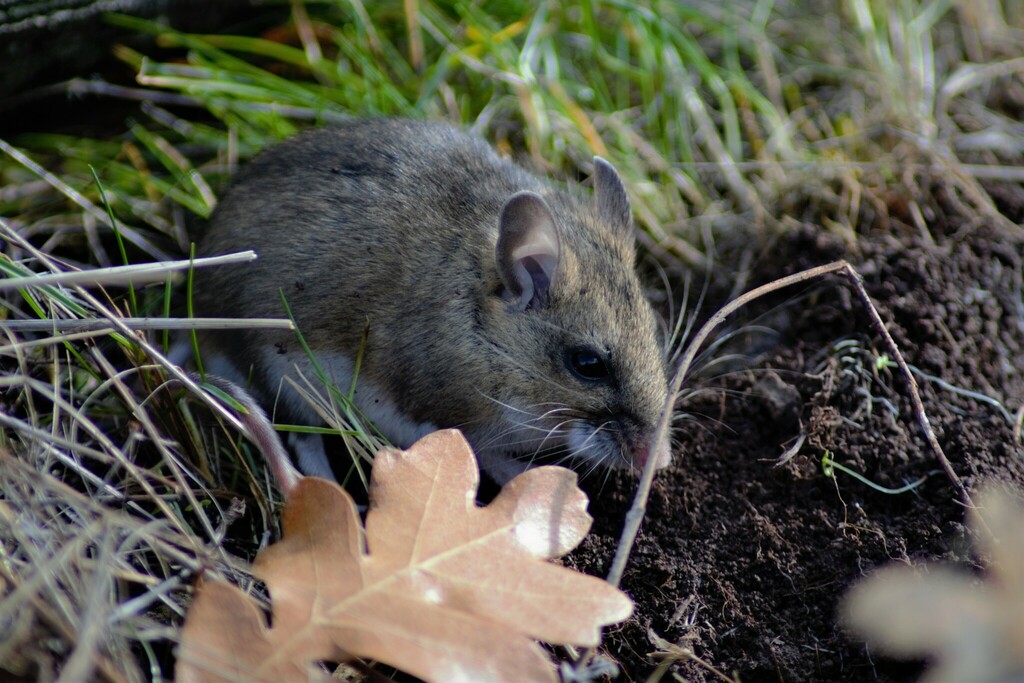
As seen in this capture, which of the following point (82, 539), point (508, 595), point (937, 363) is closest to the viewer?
point (82, 539)

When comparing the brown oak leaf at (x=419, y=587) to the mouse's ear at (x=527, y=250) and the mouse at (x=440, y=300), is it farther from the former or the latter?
the mouse's ear at (x=527, y=250)

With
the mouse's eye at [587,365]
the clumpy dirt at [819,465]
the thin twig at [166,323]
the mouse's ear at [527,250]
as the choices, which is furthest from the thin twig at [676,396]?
the thin twig at [166,323]

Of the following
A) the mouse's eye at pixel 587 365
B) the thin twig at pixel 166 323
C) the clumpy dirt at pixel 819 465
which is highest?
the thin twig at pixel 166 323

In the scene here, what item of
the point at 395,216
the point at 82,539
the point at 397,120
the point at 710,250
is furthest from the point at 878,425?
the point at 82,539

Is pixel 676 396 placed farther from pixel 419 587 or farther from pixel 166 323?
pixel 166 323

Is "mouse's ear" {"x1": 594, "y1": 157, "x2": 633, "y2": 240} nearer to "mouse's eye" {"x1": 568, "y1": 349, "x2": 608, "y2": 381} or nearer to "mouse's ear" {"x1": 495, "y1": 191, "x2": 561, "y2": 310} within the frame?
"mouse's ear" {"x1": 495, "y1": 191, "x2": 561, "y2": 310}

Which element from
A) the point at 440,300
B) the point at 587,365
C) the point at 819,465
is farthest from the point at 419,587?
the point at 819,465

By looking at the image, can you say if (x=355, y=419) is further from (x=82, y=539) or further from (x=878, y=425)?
(x=878, y=425)
